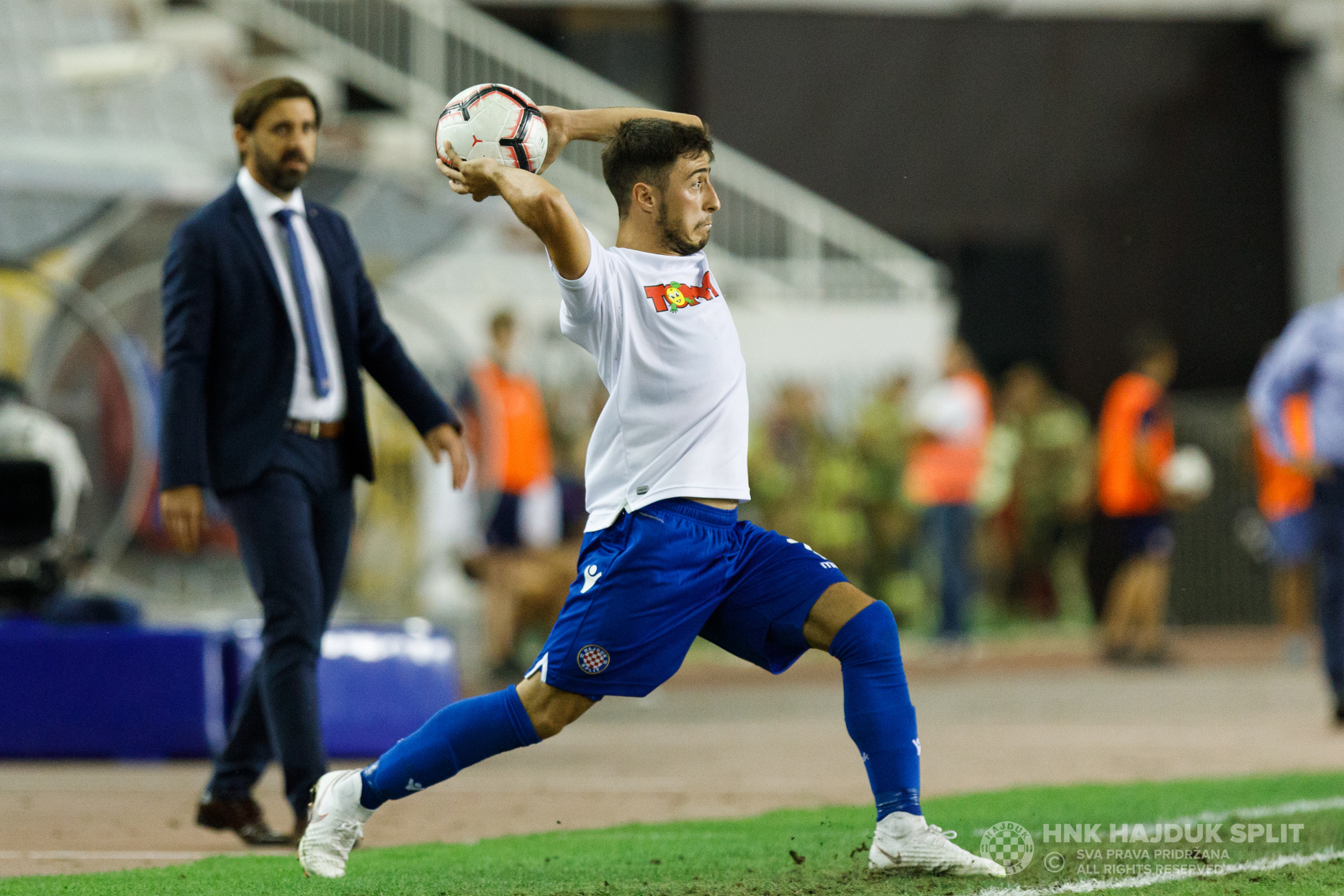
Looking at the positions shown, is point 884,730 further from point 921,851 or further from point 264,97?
point 264,97

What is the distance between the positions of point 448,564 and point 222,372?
895cm

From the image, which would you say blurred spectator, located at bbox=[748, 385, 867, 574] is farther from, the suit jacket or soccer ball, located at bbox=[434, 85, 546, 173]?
soccer ball, located at bbox=[434, 85, 546, 173]

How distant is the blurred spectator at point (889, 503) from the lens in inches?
619

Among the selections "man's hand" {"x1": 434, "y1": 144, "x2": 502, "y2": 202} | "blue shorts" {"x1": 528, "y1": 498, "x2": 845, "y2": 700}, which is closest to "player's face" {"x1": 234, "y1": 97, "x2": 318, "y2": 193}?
"man's hand" {"x1": 434, "y1": 144, "x2": 502, "y2": 202}

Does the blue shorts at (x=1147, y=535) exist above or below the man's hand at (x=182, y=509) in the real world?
below

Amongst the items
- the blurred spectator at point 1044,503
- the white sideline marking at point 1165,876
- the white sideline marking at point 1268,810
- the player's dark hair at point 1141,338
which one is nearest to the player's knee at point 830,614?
the white sideline marking at point 1165,876

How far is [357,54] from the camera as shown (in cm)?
1661

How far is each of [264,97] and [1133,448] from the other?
8.90 meters

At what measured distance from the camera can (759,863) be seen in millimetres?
4656

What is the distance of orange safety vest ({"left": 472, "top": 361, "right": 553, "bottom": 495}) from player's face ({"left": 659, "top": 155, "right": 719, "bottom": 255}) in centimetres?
689

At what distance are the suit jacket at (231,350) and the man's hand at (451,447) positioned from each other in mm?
198

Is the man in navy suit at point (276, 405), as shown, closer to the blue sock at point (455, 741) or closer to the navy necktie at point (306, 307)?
the navy necktie at point (306, 307)

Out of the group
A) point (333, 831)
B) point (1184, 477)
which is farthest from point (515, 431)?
point (333, 831)

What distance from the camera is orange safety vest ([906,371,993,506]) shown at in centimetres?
1347
